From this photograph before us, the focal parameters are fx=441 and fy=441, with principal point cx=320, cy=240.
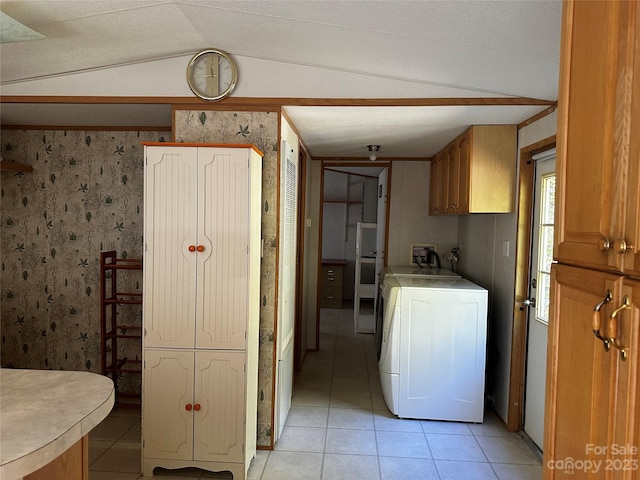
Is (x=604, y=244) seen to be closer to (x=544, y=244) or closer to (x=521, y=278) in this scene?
(x=544, y=244)

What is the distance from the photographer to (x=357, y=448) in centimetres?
287

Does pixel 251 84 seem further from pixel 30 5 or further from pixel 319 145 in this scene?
pixel 319 145

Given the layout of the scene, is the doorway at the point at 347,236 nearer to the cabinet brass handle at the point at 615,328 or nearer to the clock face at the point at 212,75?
the clock face at the point at 212,75

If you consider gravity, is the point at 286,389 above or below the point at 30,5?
below

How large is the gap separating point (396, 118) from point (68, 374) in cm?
237

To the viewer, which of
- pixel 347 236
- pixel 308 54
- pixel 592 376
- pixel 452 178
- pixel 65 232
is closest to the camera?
pixel 592 376

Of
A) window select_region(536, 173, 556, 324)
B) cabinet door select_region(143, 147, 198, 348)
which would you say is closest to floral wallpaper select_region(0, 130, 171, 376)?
cabinet door select_region(143, 147, 198, 348)

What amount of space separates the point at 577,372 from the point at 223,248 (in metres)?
1.80

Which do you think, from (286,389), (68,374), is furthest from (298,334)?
(68,374)

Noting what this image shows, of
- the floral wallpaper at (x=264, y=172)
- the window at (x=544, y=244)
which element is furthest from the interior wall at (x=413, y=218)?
the floral wallpaper at (x=264, y=172)

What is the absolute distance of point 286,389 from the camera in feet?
10.6

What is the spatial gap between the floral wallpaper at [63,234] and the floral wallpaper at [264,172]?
37.3 inches

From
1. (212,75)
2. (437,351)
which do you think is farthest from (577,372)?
(212,75)

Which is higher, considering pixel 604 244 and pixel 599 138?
pixel 599 138
